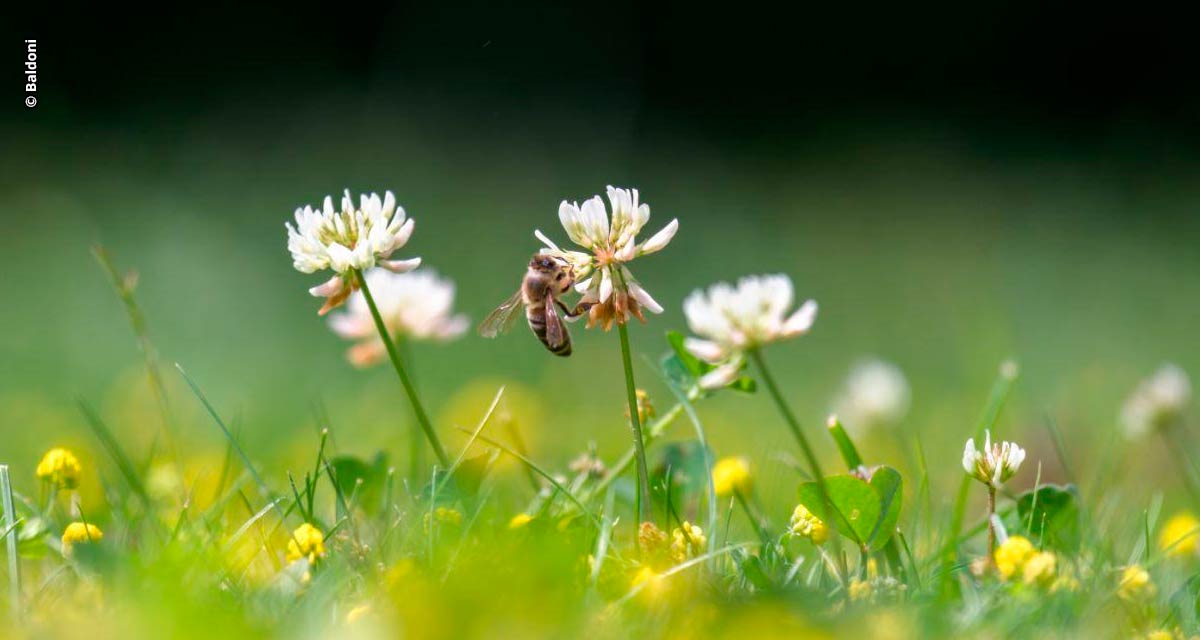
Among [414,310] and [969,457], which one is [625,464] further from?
[414,310]

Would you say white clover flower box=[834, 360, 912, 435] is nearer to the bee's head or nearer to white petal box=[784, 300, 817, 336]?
the bee's head

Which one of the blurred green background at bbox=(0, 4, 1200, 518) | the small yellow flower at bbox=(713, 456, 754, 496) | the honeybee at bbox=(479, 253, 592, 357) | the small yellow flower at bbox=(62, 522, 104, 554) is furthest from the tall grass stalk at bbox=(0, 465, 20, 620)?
the blurred green background at bbox=(0, 4, 1200, 518)

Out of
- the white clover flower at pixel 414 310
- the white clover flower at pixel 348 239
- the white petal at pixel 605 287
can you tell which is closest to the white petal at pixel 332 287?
the white clover flower at pixel 348 239

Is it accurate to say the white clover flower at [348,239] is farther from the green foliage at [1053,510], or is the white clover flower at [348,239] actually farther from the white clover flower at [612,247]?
the green foliage at [1053,510]

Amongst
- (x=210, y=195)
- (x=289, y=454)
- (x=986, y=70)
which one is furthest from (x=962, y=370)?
(x=986, y=70)

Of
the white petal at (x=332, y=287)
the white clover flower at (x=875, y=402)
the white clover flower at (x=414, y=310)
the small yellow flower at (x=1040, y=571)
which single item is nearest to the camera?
the small yellow flower at (x=1040, y=571)

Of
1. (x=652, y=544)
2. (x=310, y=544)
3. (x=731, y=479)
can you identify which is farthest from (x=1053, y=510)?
(x=310, y=544)

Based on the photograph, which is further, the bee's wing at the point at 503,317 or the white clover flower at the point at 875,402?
the white clover flower at the point at 875,402
